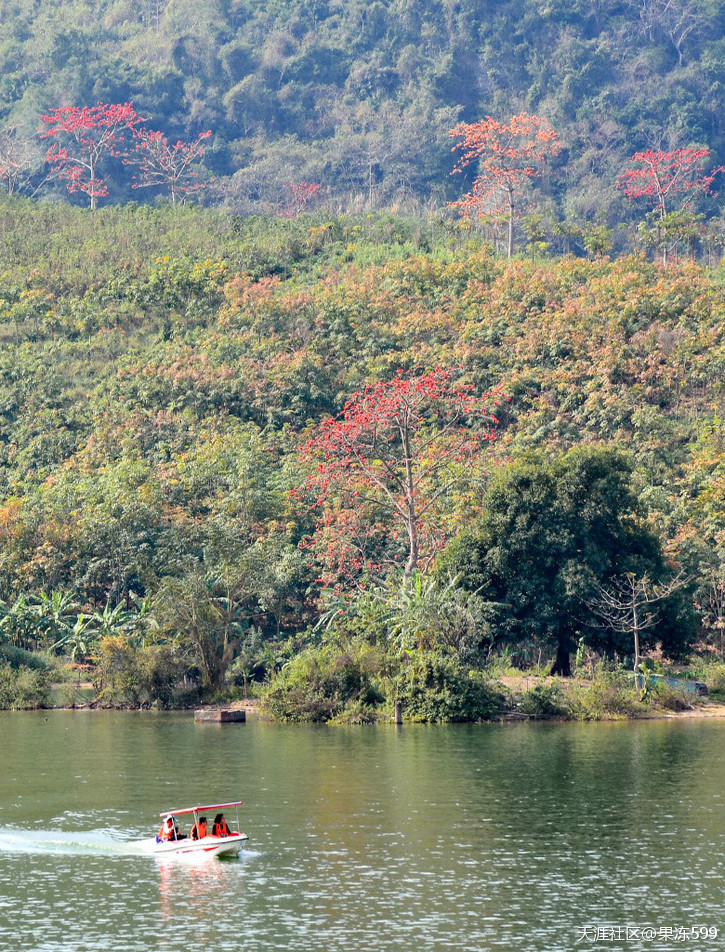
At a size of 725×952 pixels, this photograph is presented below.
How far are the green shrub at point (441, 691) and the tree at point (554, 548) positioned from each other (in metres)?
4.03

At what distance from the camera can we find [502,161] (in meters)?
88.9

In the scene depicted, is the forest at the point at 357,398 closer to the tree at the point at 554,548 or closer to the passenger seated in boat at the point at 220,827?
the tree at the point at 554,548

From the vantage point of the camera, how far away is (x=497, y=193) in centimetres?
9962

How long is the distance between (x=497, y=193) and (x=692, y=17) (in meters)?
39.5

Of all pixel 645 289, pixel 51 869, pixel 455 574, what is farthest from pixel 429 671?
pixel 645 289

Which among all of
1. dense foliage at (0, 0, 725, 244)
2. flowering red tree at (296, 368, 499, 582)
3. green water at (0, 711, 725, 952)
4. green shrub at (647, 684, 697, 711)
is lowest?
green water at (0, 711, 725, 952)

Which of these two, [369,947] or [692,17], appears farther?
[692,17]

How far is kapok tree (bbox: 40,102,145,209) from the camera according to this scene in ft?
337

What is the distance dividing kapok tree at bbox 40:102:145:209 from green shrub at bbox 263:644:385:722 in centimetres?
5972

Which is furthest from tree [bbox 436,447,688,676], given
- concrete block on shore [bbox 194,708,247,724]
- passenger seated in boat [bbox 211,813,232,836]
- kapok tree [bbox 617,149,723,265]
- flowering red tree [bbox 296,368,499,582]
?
kapok tree [bbox 617,149,723,265]

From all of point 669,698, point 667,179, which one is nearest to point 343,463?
point 669,698

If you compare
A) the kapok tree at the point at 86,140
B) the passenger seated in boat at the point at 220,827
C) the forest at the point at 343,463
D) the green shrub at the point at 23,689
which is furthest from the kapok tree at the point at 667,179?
the passenger seated in boat at the point at 220,827

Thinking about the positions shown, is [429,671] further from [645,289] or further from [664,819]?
[645,289]

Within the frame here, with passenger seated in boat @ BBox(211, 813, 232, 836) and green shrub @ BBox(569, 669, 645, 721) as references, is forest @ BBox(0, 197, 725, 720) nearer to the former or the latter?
green shrub @ BBox(569, 669, 645, 721)
